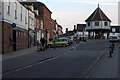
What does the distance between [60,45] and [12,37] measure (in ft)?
47.6

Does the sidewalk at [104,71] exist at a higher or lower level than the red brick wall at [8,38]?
lower

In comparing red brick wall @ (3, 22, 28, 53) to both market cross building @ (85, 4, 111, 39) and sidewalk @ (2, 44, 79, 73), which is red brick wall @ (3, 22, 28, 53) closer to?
sidewalk @ (2, 44, 79, 73)

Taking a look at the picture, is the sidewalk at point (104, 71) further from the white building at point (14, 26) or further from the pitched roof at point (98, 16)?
the pitched roof at point (98, 16)

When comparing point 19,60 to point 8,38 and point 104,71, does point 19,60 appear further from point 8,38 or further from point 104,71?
point 8,38

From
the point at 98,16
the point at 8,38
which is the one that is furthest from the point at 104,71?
the point at 98,16

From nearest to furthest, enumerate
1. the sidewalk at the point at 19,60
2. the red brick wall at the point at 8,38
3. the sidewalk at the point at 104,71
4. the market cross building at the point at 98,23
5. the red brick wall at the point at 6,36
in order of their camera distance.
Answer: the sidewalk at the point at 104,71 < the sidewalk at the point at 19,60 < the red brick wall at the point at 6,36 < the red brick wall at the point at 8,38 < the market cross building at the point at 98,23

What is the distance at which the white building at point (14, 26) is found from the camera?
1155 inches

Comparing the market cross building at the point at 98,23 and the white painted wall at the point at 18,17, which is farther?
the market cross building at the point at 98,23

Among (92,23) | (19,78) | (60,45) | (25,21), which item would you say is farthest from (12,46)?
(92,23)

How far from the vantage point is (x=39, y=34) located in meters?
57.0

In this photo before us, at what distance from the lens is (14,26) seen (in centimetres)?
2962

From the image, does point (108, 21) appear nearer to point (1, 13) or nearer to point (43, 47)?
point (43, 47)

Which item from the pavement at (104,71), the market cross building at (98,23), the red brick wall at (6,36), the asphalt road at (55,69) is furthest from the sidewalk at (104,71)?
the market cross building at (98,23)

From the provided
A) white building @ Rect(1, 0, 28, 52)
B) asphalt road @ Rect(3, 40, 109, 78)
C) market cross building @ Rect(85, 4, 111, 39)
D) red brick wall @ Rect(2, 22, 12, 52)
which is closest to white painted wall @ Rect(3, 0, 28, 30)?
white building @ Rect(1, 0, 28, 52)
